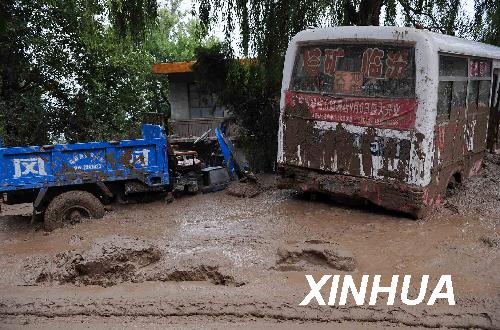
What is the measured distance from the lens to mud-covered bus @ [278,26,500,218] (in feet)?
20.4

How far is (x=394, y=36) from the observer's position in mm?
6258

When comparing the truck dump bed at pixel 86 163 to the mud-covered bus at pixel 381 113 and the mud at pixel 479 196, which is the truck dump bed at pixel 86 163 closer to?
the mud-covered bus at pixel 381 113

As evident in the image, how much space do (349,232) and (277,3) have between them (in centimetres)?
476

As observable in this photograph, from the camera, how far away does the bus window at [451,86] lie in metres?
6.37

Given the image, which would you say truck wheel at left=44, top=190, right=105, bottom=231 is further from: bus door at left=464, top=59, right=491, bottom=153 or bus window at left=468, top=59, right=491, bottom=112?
bus window at left=468, top=59, right=491, bottom=112

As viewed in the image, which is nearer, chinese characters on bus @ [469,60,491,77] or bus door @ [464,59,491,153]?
chinese characters on bus @ [469,60,491,77]

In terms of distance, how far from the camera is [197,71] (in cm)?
1062

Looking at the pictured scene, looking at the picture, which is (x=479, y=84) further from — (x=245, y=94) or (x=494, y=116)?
(x=245, y=94)

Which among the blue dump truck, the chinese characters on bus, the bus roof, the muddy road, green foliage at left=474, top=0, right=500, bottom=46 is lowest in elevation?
the muddy road

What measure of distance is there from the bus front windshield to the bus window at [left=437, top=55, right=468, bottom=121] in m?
0.50

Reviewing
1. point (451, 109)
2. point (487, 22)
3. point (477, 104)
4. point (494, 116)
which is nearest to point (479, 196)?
point (477, 104)

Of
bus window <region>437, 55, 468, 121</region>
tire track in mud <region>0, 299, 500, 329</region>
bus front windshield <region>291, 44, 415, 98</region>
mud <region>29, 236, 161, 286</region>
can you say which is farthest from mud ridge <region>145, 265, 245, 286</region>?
bus window <region>437, 55, 468, 121</region>

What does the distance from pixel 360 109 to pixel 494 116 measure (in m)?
4.04

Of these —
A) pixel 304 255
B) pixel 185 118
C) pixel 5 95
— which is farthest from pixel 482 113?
pixel 5 95
